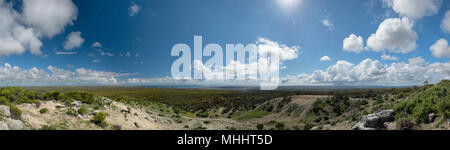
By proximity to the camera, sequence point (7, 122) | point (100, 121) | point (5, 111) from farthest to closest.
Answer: point (100, 121) → point (5, 111) → point (7, 122)

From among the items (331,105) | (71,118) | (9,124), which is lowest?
(331,105)

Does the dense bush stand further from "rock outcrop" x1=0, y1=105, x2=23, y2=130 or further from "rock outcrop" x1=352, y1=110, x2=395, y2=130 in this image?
"rock outcrop" x1=0, y1=105, x2=23, y2=130

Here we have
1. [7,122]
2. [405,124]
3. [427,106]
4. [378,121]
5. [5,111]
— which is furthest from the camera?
[378,121]

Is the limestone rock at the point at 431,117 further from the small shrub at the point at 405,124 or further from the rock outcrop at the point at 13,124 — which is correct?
the rock outcrop at the point at 13,124

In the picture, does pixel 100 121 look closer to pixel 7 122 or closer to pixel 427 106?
pixel 7 122

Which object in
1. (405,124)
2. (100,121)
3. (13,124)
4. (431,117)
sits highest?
(13,124)

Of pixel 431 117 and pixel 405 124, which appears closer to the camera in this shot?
pixel 431 117

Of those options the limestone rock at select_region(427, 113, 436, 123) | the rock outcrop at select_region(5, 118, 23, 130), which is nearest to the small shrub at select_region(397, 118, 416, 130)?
the limestone rock at select_region(427, 113, 436, 123)

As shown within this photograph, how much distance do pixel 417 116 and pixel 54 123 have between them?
16.4 meters

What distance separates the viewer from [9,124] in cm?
546

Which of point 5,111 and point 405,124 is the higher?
point 5,111

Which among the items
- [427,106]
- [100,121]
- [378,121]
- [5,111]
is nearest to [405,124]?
[378,121]
